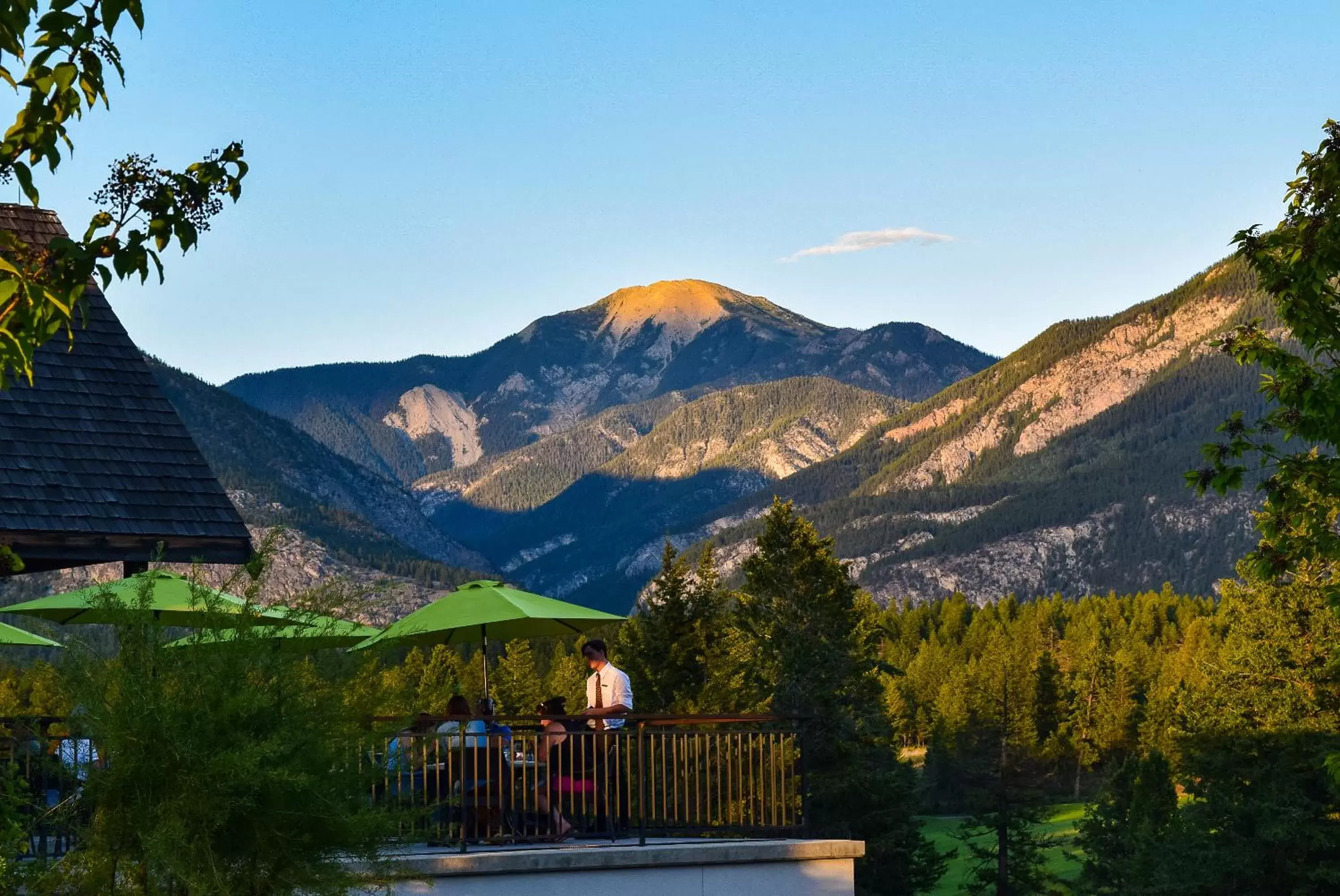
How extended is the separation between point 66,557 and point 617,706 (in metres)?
4.59

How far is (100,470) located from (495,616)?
11.7ft

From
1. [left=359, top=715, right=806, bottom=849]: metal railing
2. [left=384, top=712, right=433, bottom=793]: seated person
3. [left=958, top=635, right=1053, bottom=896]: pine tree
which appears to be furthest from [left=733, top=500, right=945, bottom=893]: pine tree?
[left=384, top=712, right=433, bottom=793]: seated person

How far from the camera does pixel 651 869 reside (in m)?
13.0

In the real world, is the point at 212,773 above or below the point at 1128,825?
above

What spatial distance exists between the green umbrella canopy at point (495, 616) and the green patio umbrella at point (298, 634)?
4036mm

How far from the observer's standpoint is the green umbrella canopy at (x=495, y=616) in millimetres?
15914

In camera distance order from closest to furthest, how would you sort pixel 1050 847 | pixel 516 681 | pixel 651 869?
pixel 651 869 → pixel 1050 847 → pixel 516 681

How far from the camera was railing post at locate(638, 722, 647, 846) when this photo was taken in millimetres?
13414

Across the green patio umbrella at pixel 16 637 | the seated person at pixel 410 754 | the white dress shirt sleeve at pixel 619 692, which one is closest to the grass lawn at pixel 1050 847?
the white dress shirt sleeve at pixel 619 692

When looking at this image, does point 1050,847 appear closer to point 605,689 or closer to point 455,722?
point 605,689

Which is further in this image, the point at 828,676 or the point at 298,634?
the point at 828,676

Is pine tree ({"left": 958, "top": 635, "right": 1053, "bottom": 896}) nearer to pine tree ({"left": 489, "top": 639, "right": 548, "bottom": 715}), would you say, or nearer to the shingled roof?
pine tree ({"left": 489, "top": 639, "right": 548, "bottom": 715})

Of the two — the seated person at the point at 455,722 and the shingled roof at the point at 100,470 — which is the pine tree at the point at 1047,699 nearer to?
the seated person at the point at 455,722

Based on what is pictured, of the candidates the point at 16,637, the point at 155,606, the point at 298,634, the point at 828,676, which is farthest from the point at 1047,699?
the point at 298,634
